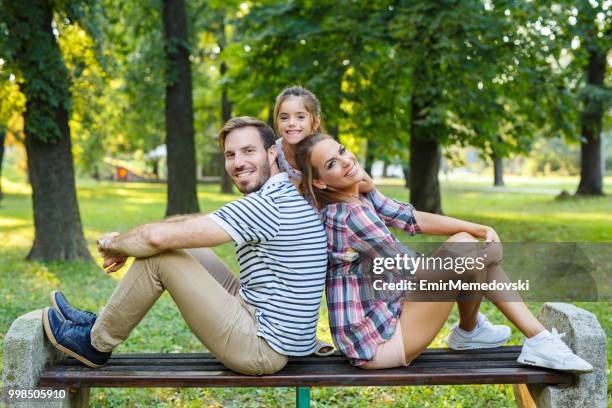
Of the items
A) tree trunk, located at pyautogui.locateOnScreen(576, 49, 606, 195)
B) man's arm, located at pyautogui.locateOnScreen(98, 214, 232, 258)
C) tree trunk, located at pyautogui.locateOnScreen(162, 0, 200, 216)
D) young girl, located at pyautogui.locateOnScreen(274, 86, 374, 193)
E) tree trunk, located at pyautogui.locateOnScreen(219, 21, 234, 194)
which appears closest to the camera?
man's arm, located at pyautogui.locateOnScreen(98, 214, 232, 258)

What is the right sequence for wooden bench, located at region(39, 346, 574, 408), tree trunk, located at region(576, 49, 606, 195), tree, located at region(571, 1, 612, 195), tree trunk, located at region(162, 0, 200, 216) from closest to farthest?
1. wooden bench, located at region(39, 346, 574, 408)
2. tree, located at region(571, 1, 612, 195)
3. tree trunk, located at region(162, 0, 200, 216)
4. tree trunk, located at region(576, 49, 606, 195)

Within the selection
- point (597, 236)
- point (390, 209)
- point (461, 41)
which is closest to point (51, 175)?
point (461, 41)

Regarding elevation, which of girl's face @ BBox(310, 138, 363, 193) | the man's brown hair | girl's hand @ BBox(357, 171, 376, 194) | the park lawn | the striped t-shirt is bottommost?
the park lawn

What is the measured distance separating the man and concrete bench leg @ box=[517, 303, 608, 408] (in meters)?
1.21

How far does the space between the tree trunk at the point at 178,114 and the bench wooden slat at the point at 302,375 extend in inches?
430

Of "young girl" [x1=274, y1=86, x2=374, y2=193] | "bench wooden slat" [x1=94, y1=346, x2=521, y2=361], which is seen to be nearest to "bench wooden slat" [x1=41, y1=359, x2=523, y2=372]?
"bench wooden slat" [x1=94, y1=346, x2=521, y2=361]

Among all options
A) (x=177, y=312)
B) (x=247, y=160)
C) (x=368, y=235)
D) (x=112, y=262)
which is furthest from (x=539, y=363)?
(x=177, y=312)

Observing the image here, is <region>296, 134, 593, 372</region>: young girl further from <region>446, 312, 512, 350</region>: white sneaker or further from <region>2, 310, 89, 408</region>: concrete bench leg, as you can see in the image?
<region>2, 310, 89, 408</region>: concrete bench leg

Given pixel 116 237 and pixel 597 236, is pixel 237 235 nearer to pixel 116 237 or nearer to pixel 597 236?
pixel 116 237

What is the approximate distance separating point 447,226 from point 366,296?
2.22ft

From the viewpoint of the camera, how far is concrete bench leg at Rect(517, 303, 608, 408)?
3.05 meters

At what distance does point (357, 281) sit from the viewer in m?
3.19

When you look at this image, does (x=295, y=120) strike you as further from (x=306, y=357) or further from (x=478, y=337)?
(x=478, y=337)

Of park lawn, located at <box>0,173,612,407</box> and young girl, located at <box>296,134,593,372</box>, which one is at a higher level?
young girl, located at <box>296,134,593,372</box>
